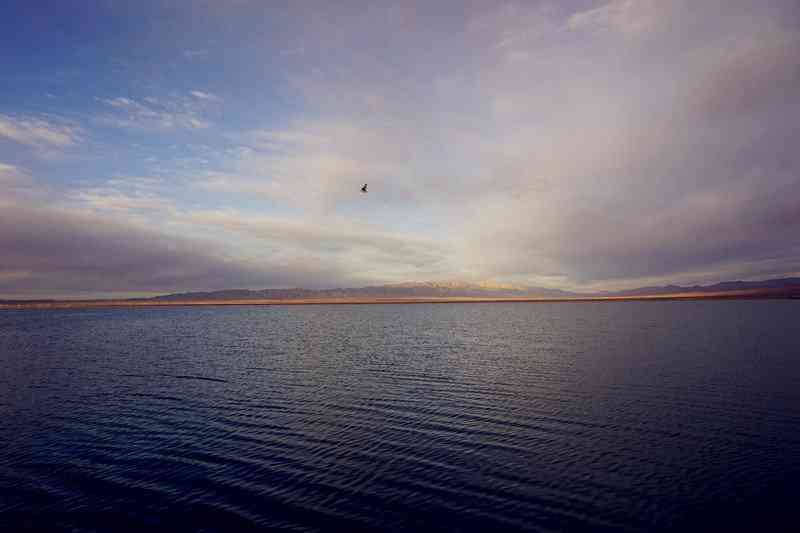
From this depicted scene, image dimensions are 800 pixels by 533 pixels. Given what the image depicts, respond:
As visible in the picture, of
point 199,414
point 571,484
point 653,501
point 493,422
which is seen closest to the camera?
point 653,501

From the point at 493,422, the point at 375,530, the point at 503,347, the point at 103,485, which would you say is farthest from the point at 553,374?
the point at 103,485

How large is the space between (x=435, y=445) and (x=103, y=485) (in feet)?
62.7

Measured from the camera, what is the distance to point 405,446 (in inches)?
1115

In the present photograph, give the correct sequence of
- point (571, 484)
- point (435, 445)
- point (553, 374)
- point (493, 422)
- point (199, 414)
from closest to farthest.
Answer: point (571, 484)
point (435, 445)
point (493, 422)
point (199, 414)
point (553, 374)

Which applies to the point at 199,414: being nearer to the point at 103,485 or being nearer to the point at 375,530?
the point at 103,485

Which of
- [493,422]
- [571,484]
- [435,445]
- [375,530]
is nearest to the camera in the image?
[375,530]

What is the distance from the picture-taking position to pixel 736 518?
1927 cm

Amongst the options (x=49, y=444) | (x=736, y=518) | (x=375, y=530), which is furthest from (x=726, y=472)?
(x=49, y=444)

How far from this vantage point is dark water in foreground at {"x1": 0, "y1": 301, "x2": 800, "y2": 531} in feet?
65.4

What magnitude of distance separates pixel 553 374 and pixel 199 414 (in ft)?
126

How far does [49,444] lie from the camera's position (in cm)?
2969

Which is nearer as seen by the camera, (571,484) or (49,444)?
(571,484)

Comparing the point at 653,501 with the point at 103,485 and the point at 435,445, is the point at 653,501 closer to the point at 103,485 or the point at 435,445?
the point at 435,445

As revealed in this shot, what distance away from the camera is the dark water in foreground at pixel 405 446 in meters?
19.9
